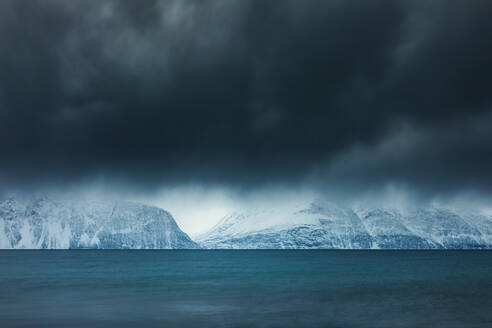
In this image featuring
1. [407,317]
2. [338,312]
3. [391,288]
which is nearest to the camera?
[407,317]

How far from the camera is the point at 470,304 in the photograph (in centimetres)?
5925

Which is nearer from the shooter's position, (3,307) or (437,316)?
(437,316)

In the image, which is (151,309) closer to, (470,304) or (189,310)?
(189,310)

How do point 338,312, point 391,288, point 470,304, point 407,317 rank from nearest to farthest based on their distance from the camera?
1. point 407,317
2. point 338,312
3. point 470,304
4. point 391,288

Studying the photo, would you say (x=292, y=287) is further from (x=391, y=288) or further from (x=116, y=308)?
(x=116, y=308)

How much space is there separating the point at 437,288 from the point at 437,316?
3431cm

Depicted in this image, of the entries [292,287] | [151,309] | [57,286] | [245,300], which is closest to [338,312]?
[245,300]

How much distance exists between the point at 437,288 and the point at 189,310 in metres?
46.7

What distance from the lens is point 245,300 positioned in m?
62.8

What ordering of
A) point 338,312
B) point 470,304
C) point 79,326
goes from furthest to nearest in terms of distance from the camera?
1. point 470,304
2. point 338,312
3. point 79,326

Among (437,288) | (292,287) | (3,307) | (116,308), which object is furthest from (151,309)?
(437,288)

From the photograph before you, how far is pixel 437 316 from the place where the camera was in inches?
1957

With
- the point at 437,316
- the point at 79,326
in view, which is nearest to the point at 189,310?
the point at 79,326

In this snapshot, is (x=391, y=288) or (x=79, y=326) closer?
(x=79, y=326)
